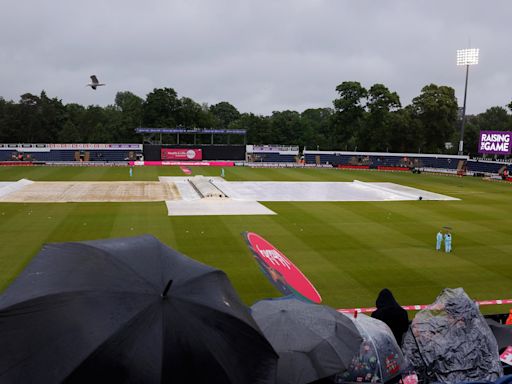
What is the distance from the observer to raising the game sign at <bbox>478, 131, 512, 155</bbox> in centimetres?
5416

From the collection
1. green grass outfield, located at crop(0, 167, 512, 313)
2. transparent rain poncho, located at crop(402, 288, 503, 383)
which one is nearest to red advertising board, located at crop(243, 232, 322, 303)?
transparent rain poncho, located at crop(402, 288, 503, 383)

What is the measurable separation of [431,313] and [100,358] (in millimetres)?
4672

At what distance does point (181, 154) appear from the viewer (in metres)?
73.5

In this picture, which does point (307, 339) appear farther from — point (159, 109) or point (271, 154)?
point (159, 109)

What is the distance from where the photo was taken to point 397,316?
713 cm

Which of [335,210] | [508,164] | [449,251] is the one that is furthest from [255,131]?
[449,251]

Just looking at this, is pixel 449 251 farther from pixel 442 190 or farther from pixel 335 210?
pixel 442 190

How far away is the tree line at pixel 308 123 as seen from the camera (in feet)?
285

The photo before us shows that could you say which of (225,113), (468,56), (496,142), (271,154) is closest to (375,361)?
(496,142)

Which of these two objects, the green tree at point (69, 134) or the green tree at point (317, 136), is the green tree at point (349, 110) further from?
the green tree at point (69, 134)

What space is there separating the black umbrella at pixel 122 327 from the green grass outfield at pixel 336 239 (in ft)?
31.4

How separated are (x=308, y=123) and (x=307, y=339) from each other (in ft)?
343

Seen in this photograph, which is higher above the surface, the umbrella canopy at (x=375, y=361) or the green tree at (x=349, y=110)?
the green tree at (x=349, y=110)

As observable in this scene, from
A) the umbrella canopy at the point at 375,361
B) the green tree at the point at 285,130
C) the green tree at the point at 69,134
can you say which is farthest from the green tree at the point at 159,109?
the umbrella canopy at the point at 375,361
